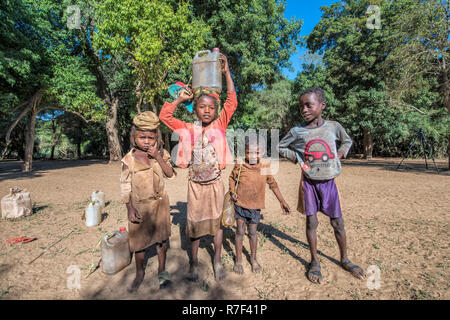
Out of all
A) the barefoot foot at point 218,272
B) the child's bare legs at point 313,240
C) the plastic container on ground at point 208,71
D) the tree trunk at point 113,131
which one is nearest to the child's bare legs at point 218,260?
the barefoot foot at point 218,272

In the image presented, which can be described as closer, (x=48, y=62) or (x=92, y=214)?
(x=92, y=214)

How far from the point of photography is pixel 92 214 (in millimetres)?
4727

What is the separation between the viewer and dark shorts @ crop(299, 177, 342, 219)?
2.79 metres

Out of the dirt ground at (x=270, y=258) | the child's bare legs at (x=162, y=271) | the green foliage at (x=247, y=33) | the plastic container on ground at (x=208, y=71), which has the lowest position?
the dirt ground at (x=270, y=258)

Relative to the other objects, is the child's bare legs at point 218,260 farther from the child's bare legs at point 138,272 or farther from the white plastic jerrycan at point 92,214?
the white plastic jerrycan at point 92,214

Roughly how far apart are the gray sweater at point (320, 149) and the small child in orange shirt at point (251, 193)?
472 mm

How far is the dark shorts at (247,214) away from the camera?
2973mm

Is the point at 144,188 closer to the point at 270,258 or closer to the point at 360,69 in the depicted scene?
the point at 270,258

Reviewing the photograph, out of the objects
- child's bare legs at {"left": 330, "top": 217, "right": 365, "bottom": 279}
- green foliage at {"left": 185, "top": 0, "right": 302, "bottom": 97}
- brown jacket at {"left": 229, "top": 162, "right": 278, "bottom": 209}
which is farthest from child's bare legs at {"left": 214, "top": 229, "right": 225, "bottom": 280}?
green foliage at {"left": 185, "top": 0, "right": 302, "bottom": 97}

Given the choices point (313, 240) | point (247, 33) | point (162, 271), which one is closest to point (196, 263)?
point (162, 271)

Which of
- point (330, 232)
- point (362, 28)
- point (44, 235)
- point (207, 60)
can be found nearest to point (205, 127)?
point (207, 60)

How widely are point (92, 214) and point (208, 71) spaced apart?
3.86m

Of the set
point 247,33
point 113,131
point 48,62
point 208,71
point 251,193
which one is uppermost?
point 247,33

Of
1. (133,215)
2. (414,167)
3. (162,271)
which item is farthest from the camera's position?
(414,167)
